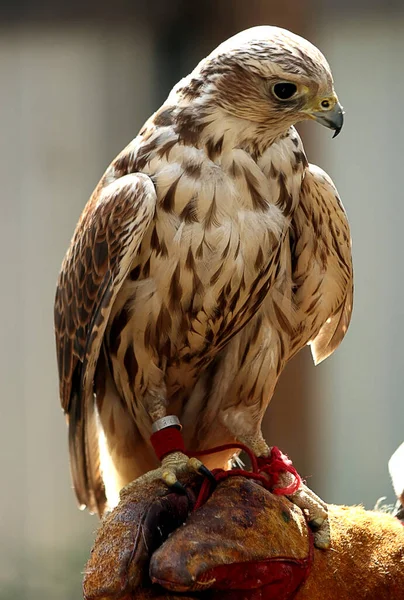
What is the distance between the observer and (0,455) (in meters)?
3.80

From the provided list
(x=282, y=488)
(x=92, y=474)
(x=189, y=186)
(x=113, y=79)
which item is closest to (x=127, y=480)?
(x=92, y=474)

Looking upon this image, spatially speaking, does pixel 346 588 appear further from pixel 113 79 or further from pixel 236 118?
pixel 113 79

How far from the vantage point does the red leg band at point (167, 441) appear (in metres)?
1.80

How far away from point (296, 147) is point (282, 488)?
68 centimetres

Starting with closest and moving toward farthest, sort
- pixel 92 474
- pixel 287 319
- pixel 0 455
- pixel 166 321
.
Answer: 1. pixel 166 321
2. pixel 287 319
3. pixel 92 474
4. pixel 0 455

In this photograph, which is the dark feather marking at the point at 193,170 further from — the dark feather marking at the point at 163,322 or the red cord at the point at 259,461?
the red cord at the point at 259,461

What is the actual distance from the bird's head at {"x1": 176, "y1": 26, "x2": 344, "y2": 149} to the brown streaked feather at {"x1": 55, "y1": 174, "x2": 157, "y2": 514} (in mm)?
216

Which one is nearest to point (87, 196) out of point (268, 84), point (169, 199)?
point (169, 199)

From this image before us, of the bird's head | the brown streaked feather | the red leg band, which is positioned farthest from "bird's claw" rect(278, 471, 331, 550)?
the bird's head

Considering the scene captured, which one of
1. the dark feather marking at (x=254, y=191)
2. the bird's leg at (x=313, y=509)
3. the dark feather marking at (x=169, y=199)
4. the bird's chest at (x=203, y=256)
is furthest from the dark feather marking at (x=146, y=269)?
the bird's leg at (x=313, y=509)

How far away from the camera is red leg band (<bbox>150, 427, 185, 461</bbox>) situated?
180 cm

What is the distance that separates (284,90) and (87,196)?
7.05 ft

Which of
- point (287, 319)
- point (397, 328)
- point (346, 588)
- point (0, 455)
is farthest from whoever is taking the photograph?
point (0, 455)

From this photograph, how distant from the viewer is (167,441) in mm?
1811
